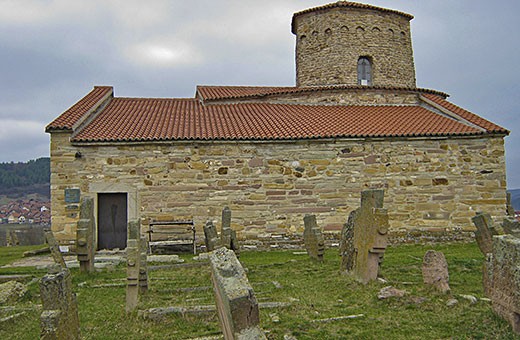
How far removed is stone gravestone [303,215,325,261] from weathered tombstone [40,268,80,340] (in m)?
6.34

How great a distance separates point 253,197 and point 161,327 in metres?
8.67

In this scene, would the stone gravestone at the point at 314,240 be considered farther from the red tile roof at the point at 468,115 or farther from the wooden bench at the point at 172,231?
the red tile roof at the point at 468,115

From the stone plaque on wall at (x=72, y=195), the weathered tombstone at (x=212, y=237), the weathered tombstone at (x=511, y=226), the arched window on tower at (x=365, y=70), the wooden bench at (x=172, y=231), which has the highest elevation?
the arched window on tower at (x=365, y=70)

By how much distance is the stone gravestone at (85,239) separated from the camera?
8.69m

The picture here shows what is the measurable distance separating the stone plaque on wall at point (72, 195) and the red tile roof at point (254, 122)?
1429 mm

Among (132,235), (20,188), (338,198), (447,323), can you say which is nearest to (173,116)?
(338,198)

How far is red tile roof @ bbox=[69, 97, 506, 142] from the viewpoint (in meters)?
13.9

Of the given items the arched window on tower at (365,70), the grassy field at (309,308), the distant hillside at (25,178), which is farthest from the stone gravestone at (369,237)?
the distant hillside at (25,178)

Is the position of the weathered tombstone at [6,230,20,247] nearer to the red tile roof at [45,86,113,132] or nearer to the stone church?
the red tile roof at [45,86,113,132]

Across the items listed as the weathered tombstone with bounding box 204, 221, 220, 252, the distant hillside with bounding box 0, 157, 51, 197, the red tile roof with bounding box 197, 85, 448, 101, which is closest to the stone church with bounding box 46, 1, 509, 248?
the red tile roof with bounding box 197, 85, 448, 101

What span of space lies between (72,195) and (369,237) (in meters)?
9.16

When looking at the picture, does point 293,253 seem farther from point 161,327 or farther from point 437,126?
point 161,327

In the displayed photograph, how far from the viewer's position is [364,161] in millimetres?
14281

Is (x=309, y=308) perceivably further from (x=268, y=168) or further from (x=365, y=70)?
(x=365, y=70)
